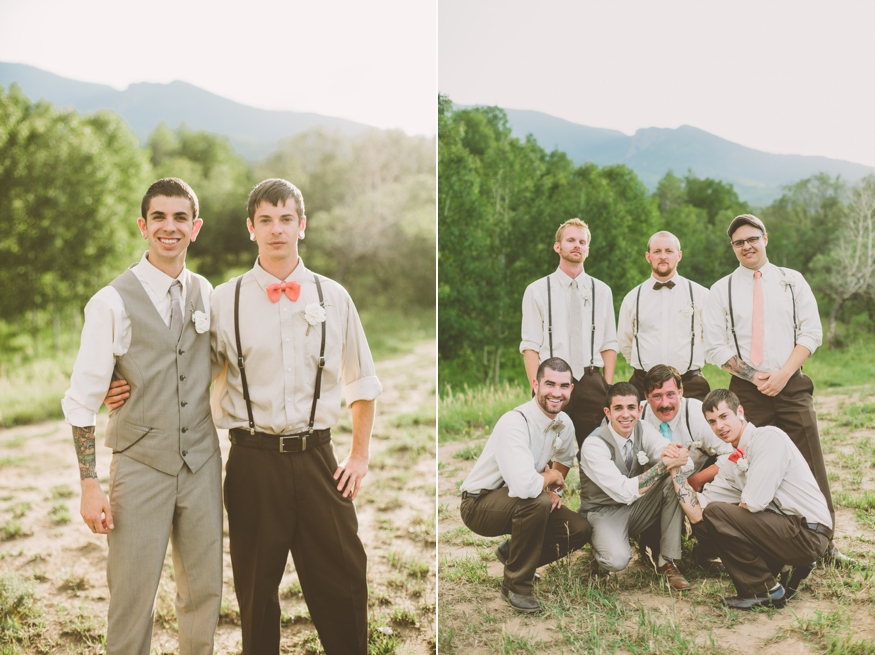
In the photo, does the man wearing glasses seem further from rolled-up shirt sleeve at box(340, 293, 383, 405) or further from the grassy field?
rolled-up shirt sleeve at box(340, 293, 383, 405)

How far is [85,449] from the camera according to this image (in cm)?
245

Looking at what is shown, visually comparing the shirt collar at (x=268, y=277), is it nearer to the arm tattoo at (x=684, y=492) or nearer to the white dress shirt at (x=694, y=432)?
the white dress shirt at (x=694, y=432)

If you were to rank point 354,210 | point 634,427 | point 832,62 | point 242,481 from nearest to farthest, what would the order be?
1. point 242,481
2. point 832,62
3. point 634,427
4. point 354,210

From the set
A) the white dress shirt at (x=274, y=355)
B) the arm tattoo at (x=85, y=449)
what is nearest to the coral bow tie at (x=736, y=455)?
the white dress shirt at (x=274, y=355)

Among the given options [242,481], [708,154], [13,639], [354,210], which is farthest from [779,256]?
[354,210]

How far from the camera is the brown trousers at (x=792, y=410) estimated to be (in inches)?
121

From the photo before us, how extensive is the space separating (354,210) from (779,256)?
32.4ft

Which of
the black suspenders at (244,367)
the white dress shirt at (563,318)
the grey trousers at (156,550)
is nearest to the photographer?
the grey trousers at (156,550)

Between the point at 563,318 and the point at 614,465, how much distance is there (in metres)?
0.75

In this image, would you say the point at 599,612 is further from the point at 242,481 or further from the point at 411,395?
the point at 411,395

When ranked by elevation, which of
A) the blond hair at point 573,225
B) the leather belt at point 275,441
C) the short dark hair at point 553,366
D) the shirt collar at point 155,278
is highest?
the blond hair at point 573,225

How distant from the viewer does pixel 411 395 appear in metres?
8.21

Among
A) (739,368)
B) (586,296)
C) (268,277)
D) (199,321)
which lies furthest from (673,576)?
(199,321)

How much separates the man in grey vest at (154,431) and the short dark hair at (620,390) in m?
1.77
